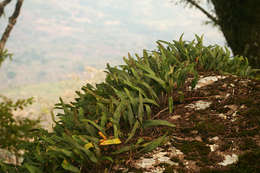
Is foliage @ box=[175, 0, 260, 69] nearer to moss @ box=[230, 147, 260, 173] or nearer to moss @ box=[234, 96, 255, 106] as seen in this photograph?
moss @ box=[234, 96, 255, 106]

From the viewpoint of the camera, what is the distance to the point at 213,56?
277cm

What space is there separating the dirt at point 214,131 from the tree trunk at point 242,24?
2.79 metres

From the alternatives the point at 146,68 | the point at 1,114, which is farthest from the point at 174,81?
the point at 1,114

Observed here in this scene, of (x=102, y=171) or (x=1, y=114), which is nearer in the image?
(x=102, y=171)

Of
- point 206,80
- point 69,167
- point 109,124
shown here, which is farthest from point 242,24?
point 69,167

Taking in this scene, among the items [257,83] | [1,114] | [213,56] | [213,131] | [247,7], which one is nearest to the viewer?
[213,131]

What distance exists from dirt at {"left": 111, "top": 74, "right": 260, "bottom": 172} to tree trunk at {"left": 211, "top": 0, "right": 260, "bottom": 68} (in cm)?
279

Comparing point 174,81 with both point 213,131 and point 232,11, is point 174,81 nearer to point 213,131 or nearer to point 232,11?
point 213,131

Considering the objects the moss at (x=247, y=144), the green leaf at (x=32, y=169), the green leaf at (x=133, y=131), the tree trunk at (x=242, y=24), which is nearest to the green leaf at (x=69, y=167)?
the green leaf at (x=32, y=169)

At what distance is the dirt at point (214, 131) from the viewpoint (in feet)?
4.44

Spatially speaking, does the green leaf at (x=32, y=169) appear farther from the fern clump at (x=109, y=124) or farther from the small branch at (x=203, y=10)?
the small branch at (x=203, y=10)

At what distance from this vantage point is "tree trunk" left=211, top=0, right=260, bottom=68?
4367mm

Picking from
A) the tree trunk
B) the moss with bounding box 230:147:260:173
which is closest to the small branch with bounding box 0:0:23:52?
the tree trunk

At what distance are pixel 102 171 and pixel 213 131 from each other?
2.73 ft
